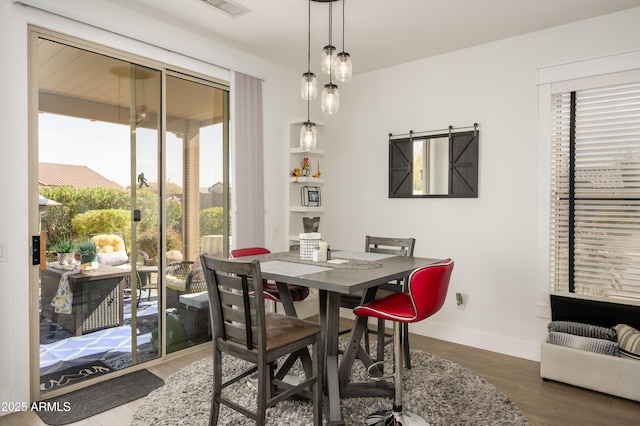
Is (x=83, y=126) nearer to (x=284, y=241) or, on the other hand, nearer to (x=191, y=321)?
(x=191, y=321)

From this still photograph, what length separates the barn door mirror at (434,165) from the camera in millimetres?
3697

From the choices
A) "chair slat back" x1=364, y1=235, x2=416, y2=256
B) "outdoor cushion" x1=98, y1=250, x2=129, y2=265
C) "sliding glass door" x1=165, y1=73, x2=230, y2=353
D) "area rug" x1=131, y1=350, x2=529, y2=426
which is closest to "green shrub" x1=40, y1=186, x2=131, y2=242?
"outdoor cushion" x1=98, y1=250, x2=129, y2=265

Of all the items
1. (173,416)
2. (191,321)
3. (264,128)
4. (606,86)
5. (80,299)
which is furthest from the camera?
(264,128)

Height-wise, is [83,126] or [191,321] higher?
[83,126]

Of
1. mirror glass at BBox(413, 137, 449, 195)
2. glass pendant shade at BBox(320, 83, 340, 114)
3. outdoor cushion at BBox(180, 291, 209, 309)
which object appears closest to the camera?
glass pendant shade at BBox(320, 83, 340, 114)

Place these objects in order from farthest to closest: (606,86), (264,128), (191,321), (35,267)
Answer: (264,128) < (191,321) < (606,86) < (35,267)

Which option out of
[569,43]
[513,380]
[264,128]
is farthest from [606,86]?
[264,128]

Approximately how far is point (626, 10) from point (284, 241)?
342cm

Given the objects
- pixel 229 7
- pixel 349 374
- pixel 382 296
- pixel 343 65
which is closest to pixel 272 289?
pixel 382 296

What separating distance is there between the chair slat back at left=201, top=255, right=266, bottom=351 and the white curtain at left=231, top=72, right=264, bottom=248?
1657 millimetres

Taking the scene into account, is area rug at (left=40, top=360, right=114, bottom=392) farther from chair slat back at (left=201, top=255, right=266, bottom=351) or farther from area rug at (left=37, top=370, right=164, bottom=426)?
chair slat back at (left=201, top=255, right=266, bottom=351)

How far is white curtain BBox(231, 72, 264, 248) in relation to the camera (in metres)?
3.75

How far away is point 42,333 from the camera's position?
8.67 feet

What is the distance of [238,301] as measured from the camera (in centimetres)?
199
